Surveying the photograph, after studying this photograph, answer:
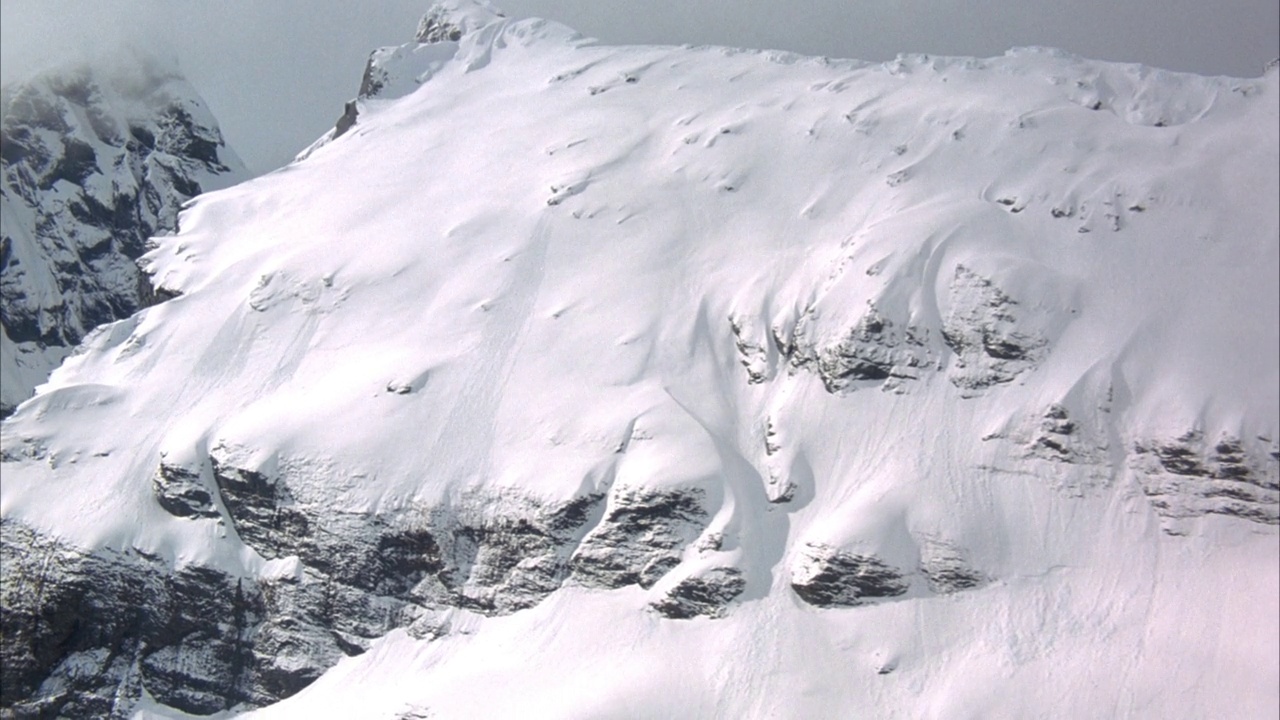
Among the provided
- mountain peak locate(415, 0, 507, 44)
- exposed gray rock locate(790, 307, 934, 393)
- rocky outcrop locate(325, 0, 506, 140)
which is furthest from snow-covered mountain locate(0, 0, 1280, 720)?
mountain peak locate(415, 0, 507, 44)

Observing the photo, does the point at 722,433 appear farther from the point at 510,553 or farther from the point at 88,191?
the point at 88,191

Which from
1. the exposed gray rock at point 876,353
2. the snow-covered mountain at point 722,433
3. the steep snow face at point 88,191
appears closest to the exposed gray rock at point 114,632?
the snow-covered mountain at point 722,433

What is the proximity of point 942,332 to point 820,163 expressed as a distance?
18.2 metres

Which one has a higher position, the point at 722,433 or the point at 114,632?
the point at 722,433

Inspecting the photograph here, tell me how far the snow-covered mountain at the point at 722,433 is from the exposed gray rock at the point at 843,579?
155 millimetres

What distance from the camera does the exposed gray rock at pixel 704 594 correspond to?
6669cm

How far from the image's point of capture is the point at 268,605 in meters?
76.2

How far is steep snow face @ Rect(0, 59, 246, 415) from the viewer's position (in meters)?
154

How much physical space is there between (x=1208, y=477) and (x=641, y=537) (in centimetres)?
2762

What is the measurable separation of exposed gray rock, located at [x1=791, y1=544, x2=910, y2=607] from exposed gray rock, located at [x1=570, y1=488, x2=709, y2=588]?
6180 millimetres

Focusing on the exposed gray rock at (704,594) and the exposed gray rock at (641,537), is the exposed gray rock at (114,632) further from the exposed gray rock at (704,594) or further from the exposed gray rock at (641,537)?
the exposed gray rock at (704,594)

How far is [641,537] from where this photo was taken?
69312 millimetres

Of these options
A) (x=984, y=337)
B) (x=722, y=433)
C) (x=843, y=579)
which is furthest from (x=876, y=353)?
(x=843, y=579)

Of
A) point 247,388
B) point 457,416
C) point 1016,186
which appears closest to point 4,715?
point 247,388
